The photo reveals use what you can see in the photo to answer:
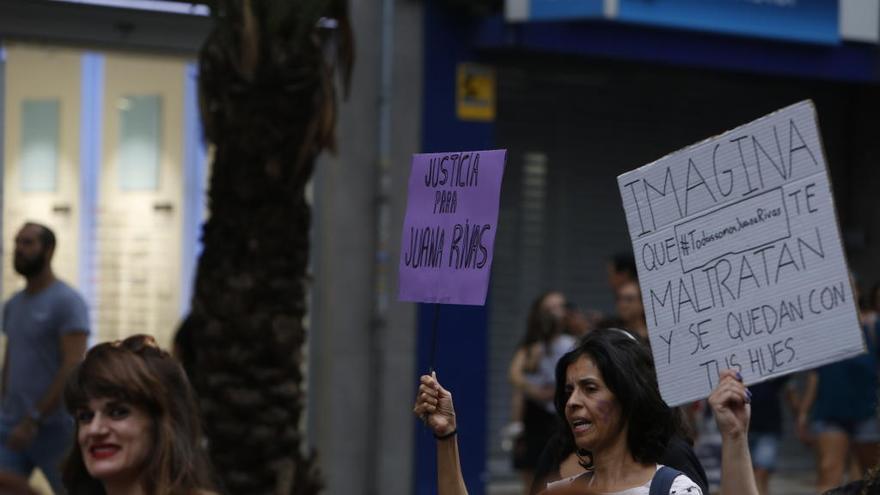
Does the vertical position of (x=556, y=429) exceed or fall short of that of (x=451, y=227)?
it falls short

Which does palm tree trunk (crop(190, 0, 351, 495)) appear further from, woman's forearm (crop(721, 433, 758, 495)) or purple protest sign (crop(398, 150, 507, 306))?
woman's forearm (crop(721, 433, 758, 495))

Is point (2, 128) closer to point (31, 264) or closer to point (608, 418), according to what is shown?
point (31, 264)

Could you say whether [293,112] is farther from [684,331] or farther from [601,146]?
[601,146]

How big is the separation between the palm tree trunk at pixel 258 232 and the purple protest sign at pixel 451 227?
10.7ft

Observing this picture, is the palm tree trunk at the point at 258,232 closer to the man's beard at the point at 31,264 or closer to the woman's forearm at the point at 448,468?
the man's beard at the point at 31,264

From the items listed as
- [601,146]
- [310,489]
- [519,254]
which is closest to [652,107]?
[601,146]

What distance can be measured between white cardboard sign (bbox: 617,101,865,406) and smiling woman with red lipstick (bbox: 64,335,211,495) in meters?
1.20

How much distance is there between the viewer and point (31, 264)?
8391 millimetres

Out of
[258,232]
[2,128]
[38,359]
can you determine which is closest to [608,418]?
[258,232]

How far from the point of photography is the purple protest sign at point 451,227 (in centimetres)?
450

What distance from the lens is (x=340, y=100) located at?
11.5m

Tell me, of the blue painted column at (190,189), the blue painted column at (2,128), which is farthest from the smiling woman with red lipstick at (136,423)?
the blue painted column at (190,189)

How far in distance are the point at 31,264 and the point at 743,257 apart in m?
5.21

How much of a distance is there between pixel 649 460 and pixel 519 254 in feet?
30.5
